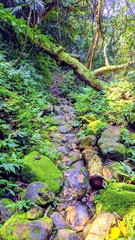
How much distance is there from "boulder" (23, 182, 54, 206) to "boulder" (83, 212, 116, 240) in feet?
1.90

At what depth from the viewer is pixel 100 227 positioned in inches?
86.3

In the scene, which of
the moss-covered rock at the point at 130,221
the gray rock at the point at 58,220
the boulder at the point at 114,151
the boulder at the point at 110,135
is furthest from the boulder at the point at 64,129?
the moss-covered rock at the point at 130,221

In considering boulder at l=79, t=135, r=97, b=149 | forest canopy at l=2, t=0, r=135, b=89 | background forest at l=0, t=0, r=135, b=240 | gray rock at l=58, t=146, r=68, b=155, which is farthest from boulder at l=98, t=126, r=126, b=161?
forest canopy at l=2, t=0, r=135, b=89

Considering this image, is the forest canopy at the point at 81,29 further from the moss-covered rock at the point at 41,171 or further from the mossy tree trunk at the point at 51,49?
the moss-covered rock at the point at 41,171

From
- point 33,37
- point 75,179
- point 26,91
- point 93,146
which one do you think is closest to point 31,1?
point 33,37

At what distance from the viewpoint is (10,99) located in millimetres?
4836

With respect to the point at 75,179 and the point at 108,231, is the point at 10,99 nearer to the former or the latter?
the point at 75,179

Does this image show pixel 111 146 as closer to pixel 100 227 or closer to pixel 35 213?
pixel 100 227

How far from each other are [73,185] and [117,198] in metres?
0.86

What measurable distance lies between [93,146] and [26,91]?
9.33 ft

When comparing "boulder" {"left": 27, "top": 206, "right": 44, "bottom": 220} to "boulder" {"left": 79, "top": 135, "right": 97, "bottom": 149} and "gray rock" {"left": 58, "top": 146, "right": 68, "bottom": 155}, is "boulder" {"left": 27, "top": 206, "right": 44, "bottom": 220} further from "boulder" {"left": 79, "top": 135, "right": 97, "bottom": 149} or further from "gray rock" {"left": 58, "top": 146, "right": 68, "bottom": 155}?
"boulder" {"left": 79, "top": 135, "right": 97, "bottom": 149}

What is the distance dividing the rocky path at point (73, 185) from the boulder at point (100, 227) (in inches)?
5.1

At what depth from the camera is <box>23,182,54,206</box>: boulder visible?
8.23ft

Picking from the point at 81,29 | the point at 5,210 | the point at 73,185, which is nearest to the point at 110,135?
the point at 73,185
